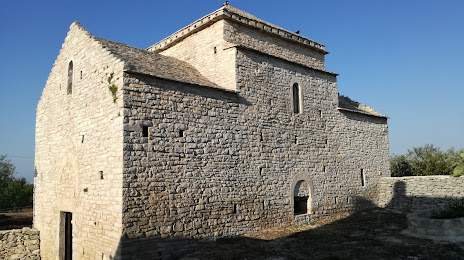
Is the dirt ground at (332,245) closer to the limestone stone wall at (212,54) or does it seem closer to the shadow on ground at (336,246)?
the shadow on ground at (336,246)

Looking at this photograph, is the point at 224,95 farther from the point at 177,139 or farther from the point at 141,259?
the point at 141,259

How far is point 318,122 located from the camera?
15.0 metres

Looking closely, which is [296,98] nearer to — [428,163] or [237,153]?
[237,153]

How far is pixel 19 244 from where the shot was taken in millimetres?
13250

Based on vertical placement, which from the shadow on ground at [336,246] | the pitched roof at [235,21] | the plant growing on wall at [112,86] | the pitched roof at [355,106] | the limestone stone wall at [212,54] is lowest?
the shadow on ground at [336,246]

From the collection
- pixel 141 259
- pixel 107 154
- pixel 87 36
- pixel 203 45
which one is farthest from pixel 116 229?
pixel 203 45

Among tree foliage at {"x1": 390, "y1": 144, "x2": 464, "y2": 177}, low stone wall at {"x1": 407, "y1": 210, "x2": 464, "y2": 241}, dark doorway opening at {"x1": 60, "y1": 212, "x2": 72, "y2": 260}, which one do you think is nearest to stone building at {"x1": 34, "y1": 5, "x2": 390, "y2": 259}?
dark doorway opening at {"x1": 60, "y1": 212, "x2": 72, "y2": 260}

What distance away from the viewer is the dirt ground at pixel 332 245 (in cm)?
915

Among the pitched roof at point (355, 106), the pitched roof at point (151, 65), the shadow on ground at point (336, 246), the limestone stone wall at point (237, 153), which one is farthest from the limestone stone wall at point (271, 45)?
the shadow on ground at point (336, 246)

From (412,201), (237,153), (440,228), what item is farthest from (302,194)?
(412,201)

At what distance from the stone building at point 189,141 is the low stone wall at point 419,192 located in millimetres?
1627

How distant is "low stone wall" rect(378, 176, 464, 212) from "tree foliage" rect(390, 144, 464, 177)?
24.6 ft

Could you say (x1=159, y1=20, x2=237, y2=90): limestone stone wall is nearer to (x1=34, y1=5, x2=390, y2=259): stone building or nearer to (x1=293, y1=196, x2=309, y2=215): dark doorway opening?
(x1=34, y1=5, x2=390, y2=259): stone building

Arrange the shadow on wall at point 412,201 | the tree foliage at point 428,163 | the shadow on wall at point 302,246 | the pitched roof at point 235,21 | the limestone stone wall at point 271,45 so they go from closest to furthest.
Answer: the shadow on wall at point 302,246
the pitched roof at point 235,21
the limestone stone wall at point 271,45
the shadow on wall at point 412,201
the tree foliage at point 428,163
